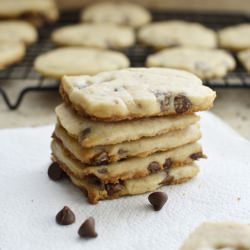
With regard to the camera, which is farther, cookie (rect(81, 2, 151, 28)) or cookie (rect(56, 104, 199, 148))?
cookie (rect(81, 2, 151, 28))

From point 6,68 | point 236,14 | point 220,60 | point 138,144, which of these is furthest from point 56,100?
point 236,14

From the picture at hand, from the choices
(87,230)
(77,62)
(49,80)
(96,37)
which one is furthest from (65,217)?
(96,37)

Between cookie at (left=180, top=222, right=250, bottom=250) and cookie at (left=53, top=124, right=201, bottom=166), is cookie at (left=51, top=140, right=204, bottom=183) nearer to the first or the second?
cookie at (left=53, top=124, right=201, bottom=166)

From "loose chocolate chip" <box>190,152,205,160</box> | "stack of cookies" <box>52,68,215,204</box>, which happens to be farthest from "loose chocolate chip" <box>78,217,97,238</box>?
"loose chocolate chip" <box>190,152,205,160</box>

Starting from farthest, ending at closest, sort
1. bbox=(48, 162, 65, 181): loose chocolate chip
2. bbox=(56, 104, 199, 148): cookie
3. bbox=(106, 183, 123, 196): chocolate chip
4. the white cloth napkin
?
bbox=(48, 162, 65, 181): loose chocolate chip
bbox=(106, 183, 123, 196): chocolate chip
bbox=(56, 104, 199, 148): cookie
the white cloth napkin

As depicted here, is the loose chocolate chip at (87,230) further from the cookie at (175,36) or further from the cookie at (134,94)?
the cookie at (175,36)

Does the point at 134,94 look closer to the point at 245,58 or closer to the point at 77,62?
the point at 77,62

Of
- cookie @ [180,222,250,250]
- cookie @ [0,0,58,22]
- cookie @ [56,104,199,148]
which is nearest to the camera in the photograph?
cookie @ [180,222,250,250]
